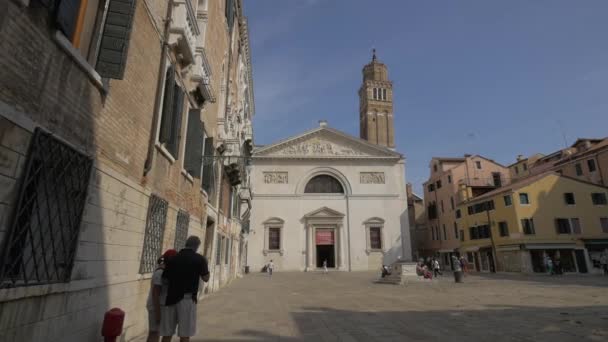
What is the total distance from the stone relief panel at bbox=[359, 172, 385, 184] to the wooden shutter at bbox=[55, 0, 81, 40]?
3509 cm

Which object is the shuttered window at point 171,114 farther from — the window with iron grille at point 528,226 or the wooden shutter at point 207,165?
the window with iron grille at point 528,226

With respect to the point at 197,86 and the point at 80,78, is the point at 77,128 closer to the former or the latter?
the point at 80,78

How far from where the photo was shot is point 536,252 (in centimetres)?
2662

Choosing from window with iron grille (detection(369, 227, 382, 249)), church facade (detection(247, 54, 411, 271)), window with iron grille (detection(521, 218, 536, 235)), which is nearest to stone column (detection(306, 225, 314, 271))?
church facade (detection(247, 54, 411, 271))

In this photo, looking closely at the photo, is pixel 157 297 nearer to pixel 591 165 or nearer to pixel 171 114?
pixel 171 114

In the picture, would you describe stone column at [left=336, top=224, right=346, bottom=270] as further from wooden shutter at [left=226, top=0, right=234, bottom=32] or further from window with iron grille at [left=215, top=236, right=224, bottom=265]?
wooden shutter at [left=226, top=0, right=234, bottom=32]

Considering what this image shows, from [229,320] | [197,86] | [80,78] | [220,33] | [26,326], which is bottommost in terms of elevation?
[229,320]

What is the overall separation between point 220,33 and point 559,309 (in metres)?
14.1

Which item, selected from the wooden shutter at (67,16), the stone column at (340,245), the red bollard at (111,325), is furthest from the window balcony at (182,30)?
the stone column at (340,245)

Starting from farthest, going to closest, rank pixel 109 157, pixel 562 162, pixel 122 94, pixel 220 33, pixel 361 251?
pixel 361 251 < pixel 562 162 < pixel 220 33 < pixel 122 94 < pixel 109 157

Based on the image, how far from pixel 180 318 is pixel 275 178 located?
33300 mm

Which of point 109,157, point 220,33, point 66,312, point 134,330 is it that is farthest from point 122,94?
point 220,33

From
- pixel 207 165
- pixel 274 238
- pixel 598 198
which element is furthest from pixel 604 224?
pixel 207 165

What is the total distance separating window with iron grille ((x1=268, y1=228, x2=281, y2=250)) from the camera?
35.5 m
